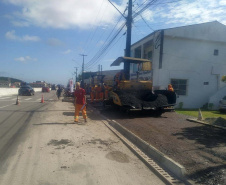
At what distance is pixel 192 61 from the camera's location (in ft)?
62.5

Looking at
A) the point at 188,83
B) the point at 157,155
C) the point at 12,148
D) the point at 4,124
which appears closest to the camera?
the point at 157,155

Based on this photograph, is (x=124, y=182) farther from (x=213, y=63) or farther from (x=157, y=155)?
(x=213, y=63)

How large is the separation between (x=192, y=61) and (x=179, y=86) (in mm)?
2582

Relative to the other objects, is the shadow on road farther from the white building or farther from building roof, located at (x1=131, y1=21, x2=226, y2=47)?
building roof, located at (x1=131, y1=21, x2=226, y2=47)

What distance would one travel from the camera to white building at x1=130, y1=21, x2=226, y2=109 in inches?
723

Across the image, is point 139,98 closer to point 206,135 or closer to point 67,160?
point 206,135

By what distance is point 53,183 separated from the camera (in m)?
3.56

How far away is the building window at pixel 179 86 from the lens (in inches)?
743

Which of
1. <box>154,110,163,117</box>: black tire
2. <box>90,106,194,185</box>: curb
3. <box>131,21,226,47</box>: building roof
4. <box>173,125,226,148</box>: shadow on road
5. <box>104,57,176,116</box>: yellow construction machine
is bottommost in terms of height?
<box>90,106,194,185</box>: curb

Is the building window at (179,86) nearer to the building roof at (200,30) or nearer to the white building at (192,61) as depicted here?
the white building at (192,61)

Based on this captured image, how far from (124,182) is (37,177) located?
1.57 m

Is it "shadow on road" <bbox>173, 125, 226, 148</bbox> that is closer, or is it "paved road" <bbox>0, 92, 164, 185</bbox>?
"paved road" <bbox>0, 92, 164, 185</bbox>

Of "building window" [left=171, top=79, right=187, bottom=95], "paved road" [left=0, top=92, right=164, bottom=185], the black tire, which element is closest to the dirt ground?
"paved road" [left=0, top=92, right=164, bottom=185]

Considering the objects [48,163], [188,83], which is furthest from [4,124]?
[188,83]
